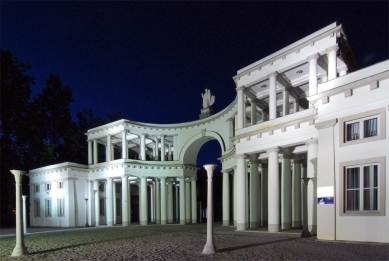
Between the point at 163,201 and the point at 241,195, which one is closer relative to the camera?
the point at 241,195

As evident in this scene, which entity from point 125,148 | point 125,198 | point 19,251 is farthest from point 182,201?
point 19,251

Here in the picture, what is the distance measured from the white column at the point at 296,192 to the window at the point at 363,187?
8.94 m

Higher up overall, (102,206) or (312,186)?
(102,206)

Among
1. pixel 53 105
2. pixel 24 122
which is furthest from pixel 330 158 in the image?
pixel 53 105

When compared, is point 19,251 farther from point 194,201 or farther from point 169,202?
point 169,202

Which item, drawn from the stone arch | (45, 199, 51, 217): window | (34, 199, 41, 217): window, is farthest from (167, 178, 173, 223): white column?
(34, 199, 41, 217): window

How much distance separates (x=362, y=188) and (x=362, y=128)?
2.34m

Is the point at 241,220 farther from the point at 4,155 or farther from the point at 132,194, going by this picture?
the point at 132,194

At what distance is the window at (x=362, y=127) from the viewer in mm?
13500

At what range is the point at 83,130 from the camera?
5759 cm

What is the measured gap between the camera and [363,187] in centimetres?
1391

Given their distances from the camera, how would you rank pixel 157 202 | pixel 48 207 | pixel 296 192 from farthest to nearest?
pixel 48 207, pixel 157 202, pixel 296 192

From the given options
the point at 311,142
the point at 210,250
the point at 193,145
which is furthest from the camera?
the point at 193,145

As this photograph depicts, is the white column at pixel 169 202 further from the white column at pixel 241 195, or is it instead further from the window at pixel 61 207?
the white column at pixel 241 195
